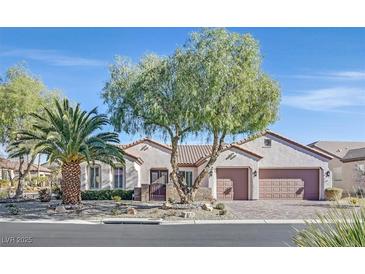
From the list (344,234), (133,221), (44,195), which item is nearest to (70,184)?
(44,195)

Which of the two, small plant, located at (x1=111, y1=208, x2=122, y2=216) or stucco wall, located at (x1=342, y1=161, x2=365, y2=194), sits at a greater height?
stucco wall, located at (x1=342, y1=161, x2=365, y2=194)

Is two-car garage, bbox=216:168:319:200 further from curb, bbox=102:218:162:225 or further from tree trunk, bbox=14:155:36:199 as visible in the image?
tree trunk, bbox=14:155:36:199

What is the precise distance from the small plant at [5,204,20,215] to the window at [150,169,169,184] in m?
4.34

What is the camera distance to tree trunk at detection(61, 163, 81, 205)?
13289 millimetres

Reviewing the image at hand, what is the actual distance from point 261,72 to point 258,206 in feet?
11.2

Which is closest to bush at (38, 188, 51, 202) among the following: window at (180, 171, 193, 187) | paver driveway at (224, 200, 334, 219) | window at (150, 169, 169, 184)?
window at (150, 169, 169, 184)

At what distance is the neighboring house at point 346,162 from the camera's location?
1205 cm

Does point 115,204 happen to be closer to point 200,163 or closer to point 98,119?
point 98,119

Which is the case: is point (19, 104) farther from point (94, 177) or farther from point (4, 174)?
point (94, 177)

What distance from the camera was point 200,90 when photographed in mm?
12625

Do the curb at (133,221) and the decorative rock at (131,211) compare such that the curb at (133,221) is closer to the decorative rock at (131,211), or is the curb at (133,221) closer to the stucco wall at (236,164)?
the decorative rock at (131,211)

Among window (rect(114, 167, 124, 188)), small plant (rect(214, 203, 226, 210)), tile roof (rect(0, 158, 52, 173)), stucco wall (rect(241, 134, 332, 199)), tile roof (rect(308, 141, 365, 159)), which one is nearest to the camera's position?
tile roof (rect(308, 141, 365, 159))

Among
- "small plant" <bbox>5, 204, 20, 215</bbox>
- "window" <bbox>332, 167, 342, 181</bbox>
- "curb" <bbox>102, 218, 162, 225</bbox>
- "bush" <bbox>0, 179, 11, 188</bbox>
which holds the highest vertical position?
"window" <bbox>332, 167, 342, 181</bbox>
